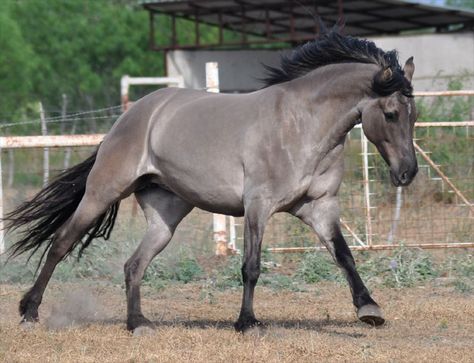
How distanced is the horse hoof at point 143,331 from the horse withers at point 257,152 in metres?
0.07

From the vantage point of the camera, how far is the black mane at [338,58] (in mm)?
7078

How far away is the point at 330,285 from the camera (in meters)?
9.92

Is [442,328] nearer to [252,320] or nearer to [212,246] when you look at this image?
[252,320]

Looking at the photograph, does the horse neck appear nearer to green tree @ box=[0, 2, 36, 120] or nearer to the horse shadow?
the horse shadow

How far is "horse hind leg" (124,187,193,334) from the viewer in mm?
7863

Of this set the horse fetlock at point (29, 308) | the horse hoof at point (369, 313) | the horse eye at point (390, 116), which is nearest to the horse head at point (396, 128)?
the horse eye at point (390, 116)

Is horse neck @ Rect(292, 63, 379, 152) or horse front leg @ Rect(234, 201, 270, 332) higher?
horse neck @ Rect(292, 63, 379, 152)

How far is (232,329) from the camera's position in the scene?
750cm

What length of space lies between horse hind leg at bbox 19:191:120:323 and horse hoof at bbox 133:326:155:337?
38.2 inches

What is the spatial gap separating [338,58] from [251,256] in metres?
1.60

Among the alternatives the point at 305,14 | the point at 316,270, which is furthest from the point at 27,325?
the point at 305,14

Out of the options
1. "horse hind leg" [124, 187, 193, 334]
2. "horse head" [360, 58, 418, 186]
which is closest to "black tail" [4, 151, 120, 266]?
"horse hind leg" [124, 187, 193, 334]

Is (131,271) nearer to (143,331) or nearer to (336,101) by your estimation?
(143,331)

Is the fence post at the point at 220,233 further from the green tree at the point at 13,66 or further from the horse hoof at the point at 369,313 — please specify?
the green tree at the point at 13,66
